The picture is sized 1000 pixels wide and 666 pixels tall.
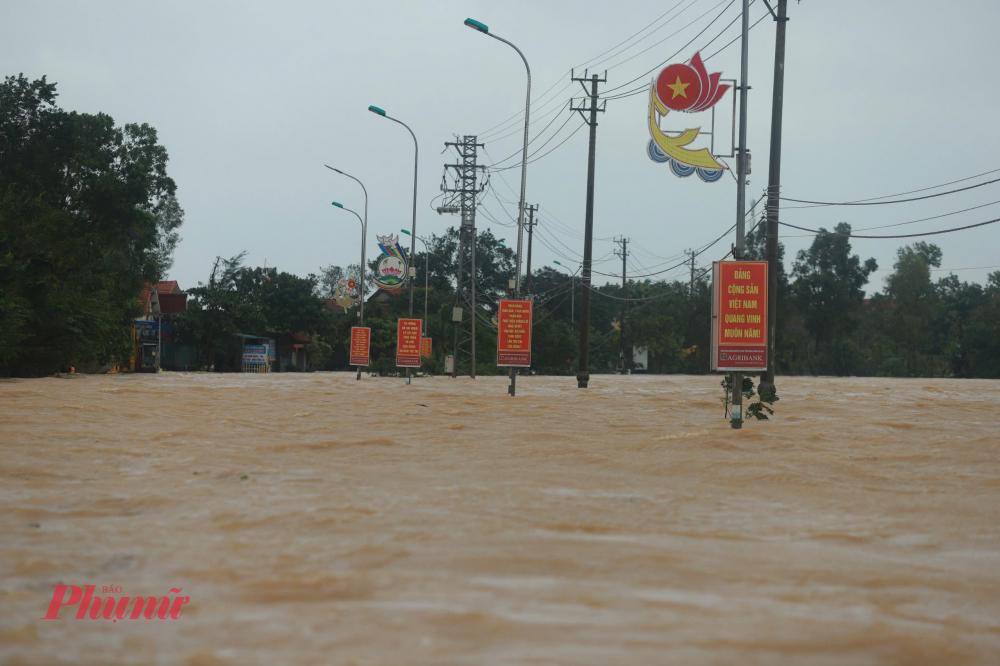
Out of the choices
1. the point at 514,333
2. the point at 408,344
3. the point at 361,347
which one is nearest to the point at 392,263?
the point at 361,347

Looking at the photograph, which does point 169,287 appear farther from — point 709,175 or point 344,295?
point 709,175

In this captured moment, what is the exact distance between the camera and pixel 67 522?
4777 mm

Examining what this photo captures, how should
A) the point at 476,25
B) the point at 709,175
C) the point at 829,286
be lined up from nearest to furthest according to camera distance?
1. the point at 709,175
2. the point at 476,25
3. the point at 829,286

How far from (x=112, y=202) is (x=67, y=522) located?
31760 millimetres

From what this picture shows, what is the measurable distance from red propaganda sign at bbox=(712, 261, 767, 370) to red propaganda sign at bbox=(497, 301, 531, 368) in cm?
1062

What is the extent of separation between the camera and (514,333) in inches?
859

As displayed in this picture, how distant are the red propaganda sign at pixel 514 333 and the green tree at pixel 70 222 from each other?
1508 centimetres

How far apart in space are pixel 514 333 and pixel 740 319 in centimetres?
1092

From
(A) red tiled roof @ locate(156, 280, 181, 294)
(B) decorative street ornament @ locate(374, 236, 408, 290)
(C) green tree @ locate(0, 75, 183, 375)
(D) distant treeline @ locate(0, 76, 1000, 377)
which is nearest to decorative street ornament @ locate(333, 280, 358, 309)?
(D) distant treeline @ locate(0, 76, 1000, 377)

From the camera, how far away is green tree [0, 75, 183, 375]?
27.7 metres

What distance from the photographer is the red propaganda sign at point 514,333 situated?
71.3 ft

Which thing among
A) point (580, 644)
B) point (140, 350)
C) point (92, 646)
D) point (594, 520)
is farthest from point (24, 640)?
point (140, 350)

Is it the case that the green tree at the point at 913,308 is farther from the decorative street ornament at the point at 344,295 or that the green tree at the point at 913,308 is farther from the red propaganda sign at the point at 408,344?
the red propaganda sign at the point at 408,344

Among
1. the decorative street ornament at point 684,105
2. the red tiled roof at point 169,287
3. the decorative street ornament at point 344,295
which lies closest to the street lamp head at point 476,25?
the decorative street ornament at point 684,105
